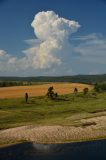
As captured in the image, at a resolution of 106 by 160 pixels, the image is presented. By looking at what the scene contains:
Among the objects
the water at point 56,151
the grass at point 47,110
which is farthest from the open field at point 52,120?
the water at point 56,151

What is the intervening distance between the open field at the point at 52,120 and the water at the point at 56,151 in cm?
415

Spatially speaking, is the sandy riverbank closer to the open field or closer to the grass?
the open field

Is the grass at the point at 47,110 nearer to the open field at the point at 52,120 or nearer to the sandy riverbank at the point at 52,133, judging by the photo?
the open field at the point at 52,120

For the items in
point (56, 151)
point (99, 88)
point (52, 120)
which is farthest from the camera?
point (99, 88)

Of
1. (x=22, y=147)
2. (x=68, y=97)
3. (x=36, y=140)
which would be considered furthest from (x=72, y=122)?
(x=68, y=97)

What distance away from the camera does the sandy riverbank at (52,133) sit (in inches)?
3159

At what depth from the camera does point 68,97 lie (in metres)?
147

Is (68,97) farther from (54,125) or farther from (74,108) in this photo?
(54,125)

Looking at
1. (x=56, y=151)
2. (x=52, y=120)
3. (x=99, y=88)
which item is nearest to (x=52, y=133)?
(x=56, y=151)

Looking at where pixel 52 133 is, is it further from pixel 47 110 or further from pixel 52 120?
pixel 47 110

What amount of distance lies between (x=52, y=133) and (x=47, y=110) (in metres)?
28.3

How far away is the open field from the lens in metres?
81.6

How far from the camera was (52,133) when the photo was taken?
82625 mm

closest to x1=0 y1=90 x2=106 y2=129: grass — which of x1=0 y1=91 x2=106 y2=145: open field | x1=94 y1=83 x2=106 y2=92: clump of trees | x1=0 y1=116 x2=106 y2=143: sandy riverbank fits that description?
x1=0 y1=91 x2=106 y2=145: open field
